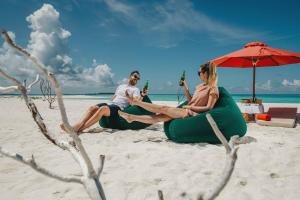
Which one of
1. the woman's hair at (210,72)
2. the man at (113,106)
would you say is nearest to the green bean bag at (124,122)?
the man at (113,106)

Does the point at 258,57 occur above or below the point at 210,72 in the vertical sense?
above

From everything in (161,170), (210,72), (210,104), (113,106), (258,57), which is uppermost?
(258,57)

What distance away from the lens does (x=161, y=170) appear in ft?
9.70

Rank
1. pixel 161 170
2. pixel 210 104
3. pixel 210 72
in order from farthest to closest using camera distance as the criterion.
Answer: pixel 210 72 → pixel 210 104 → pixel 161 170

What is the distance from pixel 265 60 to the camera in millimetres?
8688

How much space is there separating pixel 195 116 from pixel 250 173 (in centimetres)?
149

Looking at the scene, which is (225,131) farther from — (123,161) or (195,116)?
(123,161)

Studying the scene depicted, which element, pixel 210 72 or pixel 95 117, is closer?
pixel 210 72

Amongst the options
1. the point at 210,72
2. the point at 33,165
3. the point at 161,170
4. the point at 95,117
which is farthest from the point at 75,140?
the point at 95,117

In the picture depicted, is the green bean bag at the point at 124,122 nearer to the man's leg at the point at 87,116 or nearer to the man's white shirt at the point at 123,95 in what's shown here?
the man's white shirt at the point at 123,95

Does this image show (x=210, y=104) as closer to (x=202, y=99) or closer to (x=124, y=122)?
(x=202, y=99)

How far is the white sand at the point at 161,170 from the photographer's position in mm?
2400

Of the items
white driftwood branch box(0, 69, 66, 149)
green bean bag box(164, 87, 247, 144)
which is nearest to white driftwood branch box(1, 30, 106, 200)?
white driftwood branch box(0, 69, 66, 149)

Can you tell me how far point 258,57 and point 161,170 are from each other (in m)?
6.63
